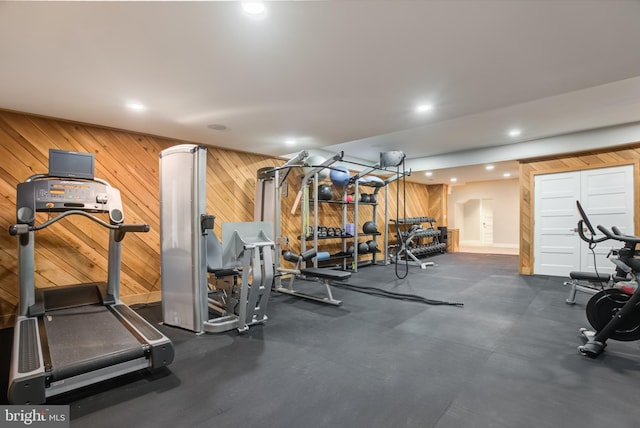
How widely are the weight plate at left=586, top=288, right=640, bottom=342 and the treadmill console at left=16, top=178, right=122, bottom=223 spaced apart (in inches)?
183

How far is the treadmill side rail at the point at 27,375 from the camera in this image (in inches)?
65.0

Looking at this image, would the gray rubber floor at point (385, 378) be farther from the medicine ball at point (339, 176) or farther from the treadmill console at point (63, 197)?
the medicine ball at point (339, 176)

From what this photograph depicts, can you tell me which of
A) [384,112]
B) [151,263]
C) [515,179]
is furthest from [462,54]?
[515,179]

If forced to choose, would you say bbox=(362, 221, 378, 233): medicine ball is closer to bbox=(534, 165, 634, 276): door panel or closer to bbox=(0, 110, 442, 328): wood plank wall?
bbox=(0, 110, 442, 328): wood plank wall

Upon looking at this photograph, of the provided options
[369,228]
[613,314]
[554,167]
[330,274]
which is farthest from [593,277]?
[369,228]

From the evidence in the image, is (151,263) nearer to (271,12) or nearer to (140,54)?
(140,54)

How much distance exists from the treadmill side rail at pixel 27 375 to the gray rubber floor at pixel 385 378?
243 mm

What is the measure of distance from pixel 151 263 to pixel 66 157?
6.19 ft

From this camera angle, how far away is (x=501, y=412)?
1.74 metres

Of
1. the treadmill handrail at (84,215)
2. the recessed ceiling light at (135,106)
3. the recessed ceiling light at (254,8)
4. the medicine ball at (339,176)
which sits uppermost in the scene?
the recessed ceiling light at (254,8)

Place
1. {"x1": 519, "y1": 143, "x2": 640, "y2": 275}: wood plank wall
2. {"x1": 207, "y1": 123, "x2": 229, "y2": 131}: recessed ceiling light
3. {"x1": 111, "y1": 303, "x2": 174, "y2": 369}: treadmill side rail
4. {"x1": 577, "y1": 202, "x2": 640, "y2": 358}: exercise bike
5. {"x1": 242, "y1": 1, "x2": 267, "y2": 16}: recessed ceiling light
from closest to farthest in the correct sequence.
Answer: {"x1": 242, "y1": 1, "x2": 267, "y2": 16}: recessed ceiling light
{"x1": 111, "y1": 303, "x2": 174, "y2": 369}: treadmill side rail
{"x1": 577, "y1": 202, "x2": 640, "y2": 358}: exercise bike
{"x1": 207, "y1": 123, "x2": 229, "y2": 131}: recessed ceiling light
{"x1": 519, "y1": 143, "x2": 640, "y2": 275}: wood plank wall

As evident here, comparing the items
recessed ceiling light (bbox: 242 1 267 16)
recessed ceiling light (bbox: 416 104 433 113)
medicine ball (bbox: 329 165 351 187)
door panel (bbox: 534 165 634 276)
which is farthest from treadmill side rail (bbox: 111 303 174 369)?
door panel (bbox: 534 165 634 276)

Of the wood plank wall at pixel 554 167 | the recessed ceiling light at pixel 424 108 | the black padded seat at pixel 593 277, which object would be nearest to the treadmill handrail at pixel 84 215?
the recessed ceiling light at pixel 424 108

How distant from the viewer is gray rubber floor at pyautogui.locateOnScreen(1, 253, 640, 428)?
1.71 metres
